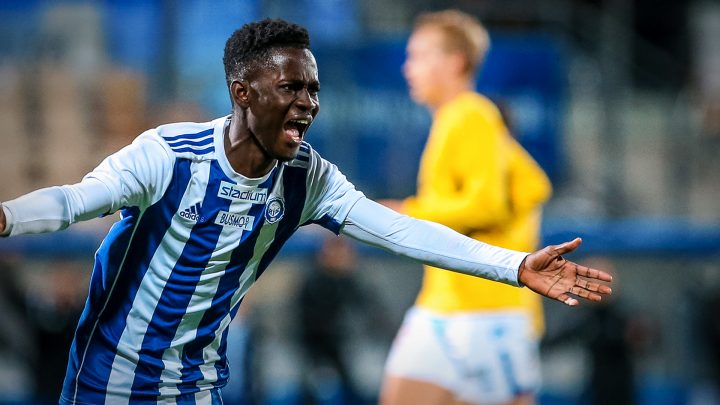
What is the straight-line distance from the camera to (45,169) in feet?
30.6

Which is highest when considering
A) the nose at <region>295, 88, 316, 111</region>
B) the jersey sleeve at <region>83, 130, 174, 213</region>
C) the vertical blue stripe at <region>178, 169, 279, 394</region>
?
the nose at <region>295, 88, 316, 111</region>

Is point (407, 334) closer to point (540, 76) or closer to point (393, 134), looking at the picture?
point (393, 134)

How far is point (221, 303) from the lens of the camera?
341 cm

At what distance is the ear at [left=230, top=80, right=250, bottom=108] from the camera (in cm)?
327

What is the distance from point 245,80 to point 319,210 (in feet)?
1.70

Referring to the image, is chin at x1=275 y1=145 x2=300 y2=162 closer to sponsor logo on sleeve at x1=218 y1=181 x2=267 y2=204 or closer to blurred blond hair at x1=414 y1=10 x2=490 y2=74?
sponsor logo on sleeve at x1=218 y1=181 x2=267 y2=204

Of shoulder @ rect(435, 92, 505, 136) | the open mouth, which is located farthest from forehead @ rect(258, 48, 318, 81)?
shoulder @ rect(435, 92, 505, 136)

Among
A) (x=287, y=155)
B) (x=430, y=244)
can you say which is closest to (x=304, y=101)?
(x=287, y=155)

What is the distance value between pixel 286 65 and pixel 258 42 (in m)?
0.11

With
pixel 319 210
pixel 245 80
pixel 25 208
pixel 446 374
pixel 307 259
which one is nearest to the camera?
pixel 25 208

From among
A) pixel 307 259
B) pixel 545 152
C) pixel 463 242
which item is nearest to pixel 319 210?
pixel 463 242

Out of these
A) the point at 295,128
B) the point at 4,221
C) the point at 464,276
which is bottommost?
the point at 464,276

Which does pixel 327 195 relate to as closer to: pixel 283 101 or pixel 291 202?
pixel 291 202

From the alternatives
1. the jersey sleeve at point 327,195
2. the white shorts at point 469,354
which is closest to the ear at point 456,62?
the white shorts at point 469,354
